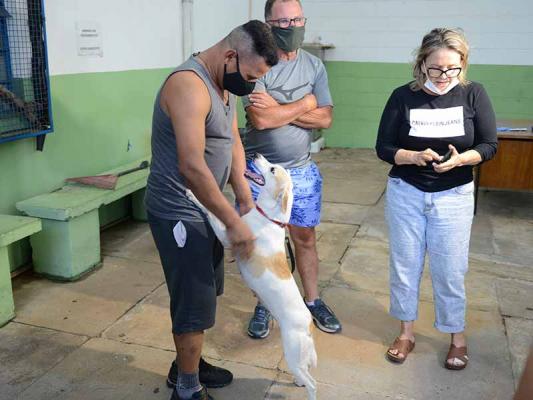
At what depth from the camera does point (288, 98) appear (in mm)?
2885

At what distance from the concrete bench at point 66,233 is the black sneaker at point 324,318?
5.61ft

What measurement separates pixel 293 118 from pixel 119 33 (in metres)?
2.51

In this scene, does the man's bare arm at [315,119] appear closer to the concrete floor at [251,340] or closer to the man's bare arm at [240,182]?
the man's bare arm at [240,182]

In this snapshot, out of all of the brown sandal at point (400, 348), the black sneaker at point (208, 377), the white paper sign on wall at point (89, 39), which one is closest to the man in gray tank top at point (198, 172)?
the black sneaker at point (208, 377)

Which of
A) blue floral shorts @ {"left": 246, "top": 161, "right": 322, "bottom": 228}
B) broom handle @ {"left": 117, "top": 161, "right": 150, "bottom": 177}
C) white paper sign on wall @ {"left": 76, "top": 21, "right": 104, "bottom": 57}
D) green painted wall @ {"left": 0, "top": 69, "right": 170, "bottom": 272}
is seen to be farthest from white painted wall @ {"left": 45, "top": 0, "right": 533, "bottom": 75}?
blue floral shorts @ {"left": 246, "top": 161, "right": 322, "bottom": 228}

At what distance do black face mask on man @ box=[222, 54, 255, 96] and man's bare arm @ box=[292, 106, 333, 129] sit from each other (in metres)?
0.84

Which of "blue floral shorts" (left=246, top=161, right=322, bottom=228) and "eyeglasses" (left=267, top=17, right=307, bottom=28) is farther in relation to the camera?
"blue floral shorts" (left=246, top=161, right=322, bottom=228)

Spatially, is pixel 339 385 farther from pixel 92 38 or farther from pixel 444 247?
pixel 92 38

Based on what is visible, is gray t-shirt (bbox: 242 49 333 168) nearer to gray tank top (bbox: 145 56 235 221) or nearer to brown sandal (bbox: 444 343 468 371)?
gray tank top (bbox: 145 56 235 221)

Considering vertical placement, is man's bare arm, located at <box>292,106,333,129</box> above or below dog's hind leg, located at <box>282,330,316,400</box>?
above

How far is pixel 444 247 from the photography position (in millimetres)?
2678

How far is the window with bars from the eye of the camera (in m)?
3.44

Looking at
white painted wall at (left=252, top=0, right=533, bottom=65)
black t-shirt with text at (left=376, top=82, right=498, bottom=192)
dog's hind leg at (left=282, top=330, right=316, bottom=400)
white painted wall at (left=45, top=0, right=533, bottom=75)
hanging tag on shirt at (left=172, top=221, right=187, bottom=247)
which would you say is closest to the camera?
hanging tag on shirt at (left=172, top=221, right=187, bottom=247)

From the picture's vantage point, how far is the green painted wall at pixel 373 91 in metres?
7.66
